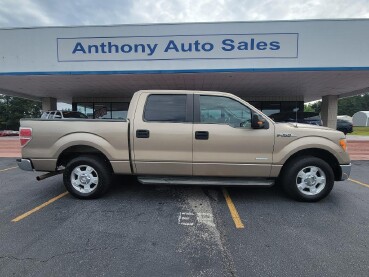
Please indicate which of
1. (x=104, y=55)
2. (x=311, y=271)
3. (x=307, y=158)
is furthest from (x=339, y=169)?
(x=104, y=55)

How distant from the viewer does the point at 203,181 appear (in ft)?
13.7

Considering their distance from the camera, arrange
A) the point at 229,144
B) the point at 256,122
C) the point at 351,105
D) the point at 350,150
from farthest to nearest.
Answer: the point at 351,105 → the point at 350,150 → the point at 229,144 → the point at 256,122

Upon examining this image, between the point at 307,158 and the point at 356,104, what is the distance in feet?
303

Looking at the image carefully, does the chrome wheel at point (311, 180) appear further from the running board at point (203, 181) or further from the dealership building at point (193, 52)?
the dealership building at point (193, 52)

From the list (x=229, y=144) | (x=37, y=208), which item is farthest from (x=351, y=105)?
(x=37, y=208)

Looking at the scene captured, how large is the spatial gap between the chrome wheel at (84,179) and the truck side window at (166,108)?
57.6 inches

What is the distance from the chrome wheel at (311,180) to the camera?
416 centimetres

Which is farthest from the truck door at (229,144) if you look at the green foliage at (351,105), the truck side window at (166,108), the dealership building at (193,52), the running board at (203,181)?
the green foliage at (351,105)

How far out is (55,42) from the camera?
11.2m

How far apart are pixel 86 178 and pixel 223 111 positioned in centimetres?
283

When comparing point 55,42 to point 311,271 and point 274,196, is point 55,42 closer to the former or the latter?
point 274,196

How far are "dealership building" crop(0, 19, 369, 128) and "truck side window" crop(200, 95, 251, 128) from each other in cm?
699

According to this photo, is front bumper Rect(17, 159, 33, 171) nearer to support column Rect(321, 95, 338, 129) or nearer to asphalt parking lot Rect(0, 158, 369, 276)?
asphalt parking lot Rect(0, 158, 369, 276)

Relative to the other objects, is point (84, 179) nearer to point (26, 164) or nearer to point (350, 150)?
point (26, 164)
